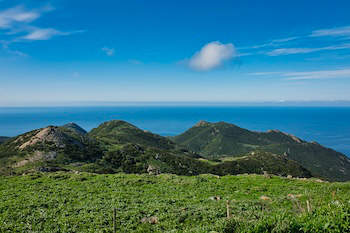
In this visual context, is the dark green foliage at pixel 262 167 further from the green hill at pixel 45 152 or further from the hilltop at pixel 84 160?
the green hill at pixel 45 152

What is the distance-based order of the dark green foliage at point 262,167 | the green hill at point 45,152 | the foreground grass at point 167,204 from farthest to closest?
1. the dark green foliage at point 262,167
2. the green hill at point 45,152
3. the foreground grass at point 167,204

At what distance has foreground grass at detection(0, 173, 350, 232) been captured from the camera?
10.6m

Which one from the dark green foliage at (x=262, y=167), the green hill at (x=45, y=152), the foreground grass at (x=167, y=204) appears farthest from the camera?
the dark green foliage at (x=262, y=167)

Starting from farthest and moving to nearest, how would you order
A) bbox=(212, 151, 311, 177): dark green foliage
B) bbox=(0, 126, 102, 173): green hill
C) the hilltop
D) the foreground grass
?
bbox=(212, 151, 311, 177): dark green foliage → the hilltop → bbox=(0, 126, 102, 173): green hill → the foreground grass

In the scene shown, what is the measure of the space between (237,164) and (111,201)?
11767cm

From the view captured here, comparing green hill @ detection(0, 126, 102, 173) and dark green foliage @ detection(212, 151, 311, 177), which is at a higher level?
green hill @ detection(0, 126, 102, 173)

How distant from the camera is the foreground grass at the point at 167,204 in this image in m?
10.6

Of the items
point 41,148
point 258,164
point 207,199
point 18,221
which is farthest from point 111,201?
point 258,164

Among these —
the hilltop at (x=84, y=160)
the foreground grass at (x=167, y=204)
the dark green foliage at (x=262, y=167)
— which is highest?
the foreground grass at (x=167, y=204)

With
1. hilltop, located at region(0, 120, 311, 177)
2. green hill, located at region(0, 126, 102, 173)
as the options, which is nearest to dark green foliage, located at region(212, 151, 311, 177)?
hilltop, located at region(0, 120, 311, 177)

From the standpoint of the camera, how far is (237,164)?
129 metres

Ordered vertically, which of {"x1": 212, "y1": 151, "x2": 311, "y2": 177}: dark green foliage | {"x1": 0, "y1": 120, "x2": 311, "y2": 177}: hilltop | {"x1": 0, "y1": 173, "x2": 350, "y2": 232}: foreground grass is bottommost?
{"x1": 212, "y1": 151, "x2": 311, "y2": 177}: dark green foliage

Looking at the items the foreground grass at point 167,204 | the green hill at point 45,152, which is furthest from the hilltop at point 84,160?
the foreground grass at point 167,204

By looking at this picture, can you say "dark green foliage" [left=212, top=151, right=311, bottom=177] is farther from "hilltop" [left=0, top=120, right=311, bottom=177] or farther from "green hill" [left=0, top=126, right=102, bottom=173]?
"green hill" [left=0, top=126, right=102, bottom=173]
